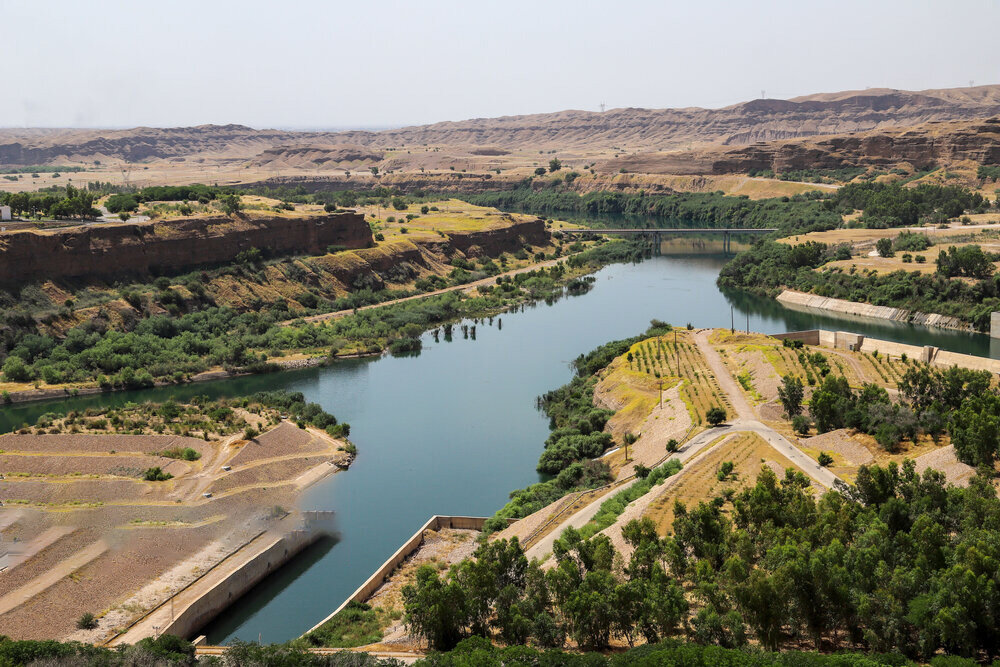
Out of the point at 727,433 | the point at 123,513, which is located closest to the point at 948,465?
the point at 727,433

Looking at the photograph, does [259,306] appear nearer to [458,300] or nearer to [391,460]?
[458,300]

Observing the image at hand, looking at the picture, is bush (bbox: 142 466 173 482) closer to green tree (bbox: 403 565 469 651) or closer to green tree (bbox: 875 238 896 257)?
green tree (bbox: 403 565 469 651)

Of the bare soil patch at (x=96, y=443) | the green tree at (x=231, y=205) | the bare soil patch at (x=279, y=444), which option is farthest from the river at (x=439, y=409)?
the green tree at (x=231, y=205)

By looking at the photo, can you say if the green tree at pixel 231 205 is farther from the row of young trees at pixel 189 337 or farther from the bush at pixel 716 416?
the bush at pixel 716 416

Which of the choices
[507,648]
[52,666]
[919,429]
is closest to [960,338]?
[919,429]

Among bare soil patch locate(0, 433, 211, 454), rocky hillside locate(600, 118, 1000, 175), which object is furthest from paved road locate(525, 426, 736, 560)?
rocky hillside locate(600, 118, 1000, 175)
